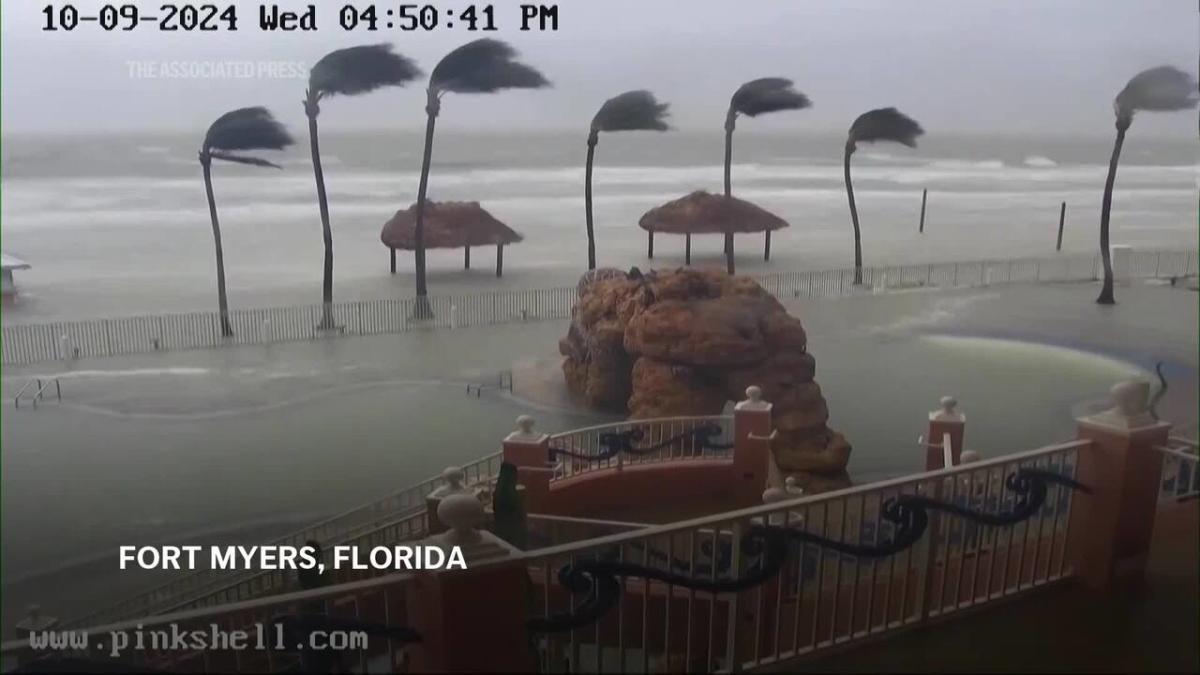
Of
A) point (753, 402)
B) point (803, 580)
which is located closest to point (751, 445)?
point (753, 402)

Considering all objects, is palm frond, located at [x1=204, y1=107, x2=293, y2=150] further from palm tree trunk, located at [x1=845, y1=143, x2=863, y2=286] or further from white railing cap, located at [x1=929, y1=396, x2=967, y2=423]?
white railing cap, located at [x1=929, y1=396, x2=967, y2=423]

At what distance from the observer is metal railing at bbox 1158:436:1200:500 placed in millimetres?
3432

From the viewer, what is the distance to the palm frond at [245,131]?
2758mm

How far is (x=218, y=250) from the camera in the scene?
288 centimetres

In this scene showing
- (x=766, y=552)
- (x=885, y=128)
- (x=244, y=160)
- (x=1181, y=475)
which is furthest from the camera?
(x=1181, y=475)

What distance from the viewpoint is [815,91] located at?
10.8 feet

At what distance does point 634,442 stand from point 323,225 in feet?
4.62

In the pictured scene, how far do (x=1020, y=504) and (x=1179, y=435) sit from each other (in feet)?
3.65

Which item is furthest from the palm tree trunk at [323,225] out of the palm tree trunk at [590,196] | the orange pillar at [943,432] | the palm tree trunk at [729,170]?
the orange pillar at [943,432]

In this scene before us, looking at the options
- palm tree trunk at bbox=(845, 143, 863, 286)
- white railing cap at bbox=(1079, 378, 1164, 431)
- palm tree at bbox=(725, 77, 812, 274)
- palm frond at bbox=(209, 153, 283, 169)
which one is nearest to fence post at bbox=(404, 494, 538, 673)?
palm frond at bbox=(209, 153, 283, 169)

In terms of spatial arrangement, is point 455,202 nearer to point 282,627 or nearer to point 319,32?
point 319,32

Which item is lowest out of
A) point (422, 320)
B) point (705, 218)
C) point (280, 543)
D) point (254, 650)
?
point (254, 650)

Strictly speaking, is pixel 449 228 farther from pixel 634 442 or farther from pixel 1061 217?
pixel 1061 217

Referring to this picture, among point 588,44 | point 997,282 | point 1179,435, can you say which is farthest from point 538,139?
point 1179,435
